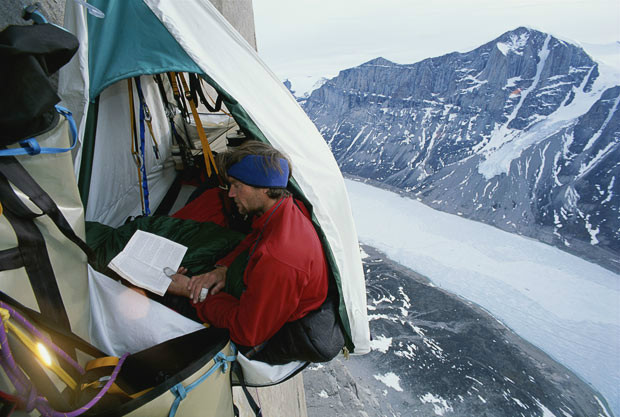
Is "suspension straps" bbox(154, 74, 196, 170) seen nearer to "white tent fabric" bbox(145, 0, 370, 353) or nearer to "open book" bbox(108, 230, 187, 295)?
"white tent fabric" bbox(145, 0, 370, 353)

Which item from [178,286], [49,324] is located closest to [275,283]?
[178,286]

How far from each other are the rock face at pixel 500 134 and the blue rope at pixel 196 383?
48.4m

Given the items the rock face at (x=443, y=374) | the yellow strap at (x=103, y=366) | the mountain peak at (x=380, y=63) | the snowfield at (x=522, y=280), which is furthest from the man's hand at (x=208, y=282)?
the mountain peak at (x=380, y=63)

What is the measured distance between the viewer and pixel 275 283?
138cm

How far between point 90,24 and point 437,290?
32609 mm

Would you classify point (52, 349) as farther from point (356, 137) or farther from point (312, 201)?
point (356, 137)

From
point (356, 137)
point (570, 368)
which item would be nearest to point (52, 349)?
point (570, 368)

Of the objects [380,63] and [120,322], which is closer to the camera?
[120,322]

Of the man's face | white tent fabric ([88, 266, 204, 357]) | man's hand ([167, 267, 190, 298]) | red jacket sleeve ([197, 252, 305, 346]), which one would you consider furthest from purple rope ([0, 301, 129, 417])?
the man's face

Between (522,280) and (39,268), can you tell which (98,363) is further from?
(522,280)

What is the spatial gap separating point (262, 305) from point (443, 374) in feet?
78.9

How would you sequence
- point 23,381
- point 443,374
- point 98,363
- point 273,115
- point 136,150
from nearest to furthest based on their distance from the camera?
point 23,381
point 98,363
point 273,115
point 136,150
point 443,374

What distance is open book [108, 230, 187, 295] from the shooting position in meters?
1.56

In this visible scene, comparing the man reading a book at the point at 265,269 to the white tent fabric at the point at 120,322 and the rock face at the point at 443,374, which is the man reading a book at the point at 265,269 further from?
the rock face at the point at 443,374
